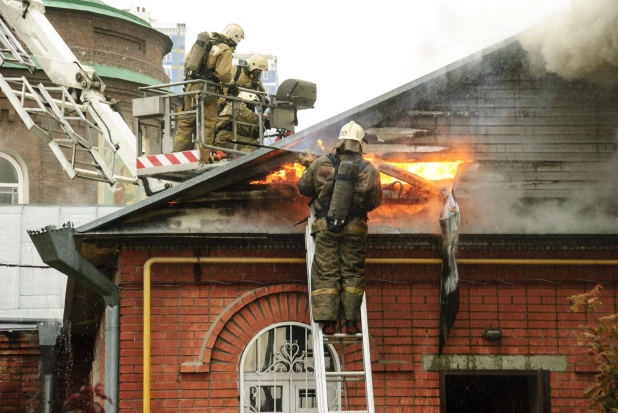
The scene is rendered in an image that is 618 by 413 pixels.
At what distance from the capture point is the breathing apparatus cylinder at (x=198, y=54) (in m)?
13.6

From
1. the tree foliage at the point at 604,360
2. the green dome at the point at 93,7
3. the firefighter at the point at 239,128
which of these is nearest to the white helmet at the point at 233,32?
the firefighter at the point at 239,128

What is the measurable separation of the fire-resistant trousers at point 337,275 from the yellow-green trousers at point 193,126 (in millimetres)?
3683

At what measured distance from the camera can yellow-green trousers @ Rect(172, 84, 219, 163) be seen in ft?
44.4

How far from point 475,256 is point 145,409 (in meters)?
3.62

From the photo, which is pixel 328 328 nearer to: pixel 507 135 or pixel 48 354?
pixel 507 135

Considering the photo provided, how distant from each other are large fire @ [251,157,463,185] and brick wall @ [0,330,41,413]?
30.0 feet

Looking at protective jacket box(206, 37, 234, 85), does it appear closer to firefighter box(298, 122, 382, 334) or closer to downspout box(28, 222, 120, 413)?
downspout box(28, 222, 120, 413)

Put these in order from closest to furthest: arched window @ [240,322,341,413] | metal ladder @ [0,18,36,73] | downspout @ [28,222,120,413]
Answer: downspout @ [28,222,120,413]
arched window @ [240,322,341,413]
metal ladder @ [0,18,36,73]

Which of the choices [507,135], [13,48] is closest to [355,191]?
[507,135]

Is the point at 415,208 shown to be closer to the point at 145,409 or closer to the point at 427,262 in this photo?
the point at 427,262

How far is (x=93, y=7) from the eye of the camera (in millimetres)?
29891

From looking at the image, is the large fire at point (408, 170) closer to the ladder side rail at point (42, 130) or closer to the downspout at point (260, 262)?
the downspout at point (260, 262)

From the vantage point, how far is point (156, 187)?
1548cm

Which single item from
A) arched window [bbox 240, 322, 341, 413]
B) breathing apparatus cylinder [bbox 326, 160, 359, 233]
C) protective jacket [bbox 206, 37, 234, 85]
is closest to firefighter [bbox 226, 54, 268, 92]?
protective jacket [bbox 206, 37, 234, 85]
